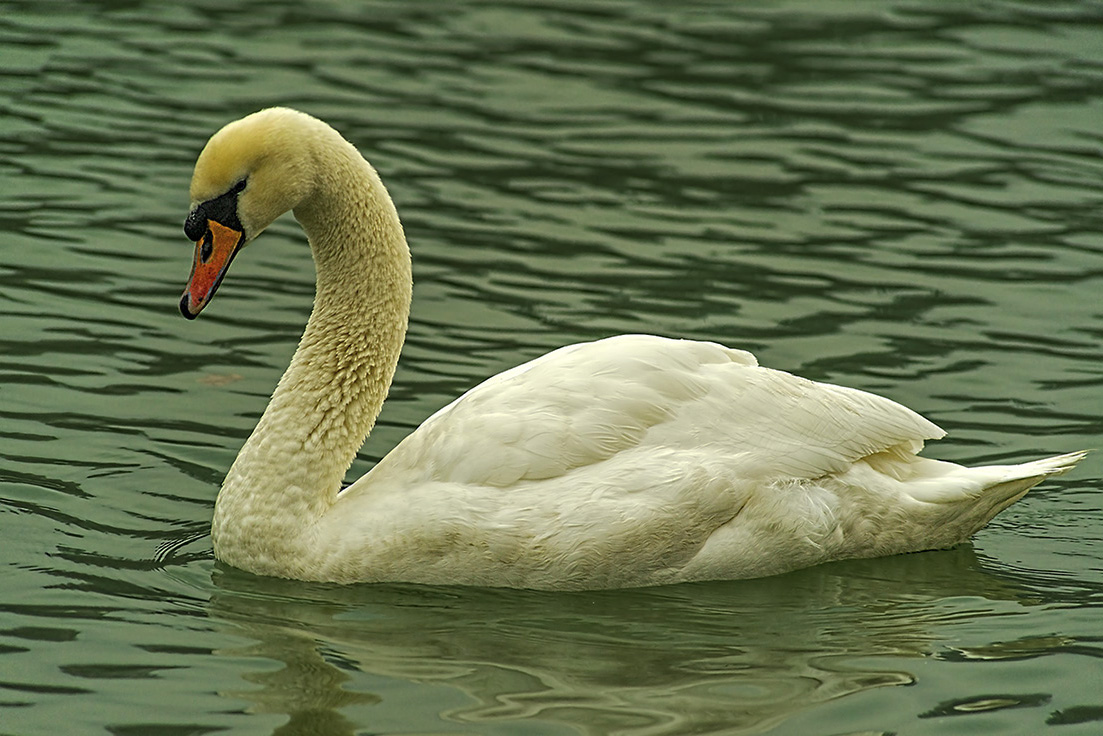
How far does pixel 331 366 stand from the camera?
7.86 m

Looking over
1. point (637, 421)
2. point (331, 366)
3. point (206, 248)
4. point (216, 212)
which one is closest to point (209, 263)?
point (206, 248)

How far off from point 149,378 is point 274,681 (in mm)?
3539

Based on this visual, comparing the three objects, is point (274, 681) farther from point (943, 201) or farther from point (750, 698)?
point (943, 201)

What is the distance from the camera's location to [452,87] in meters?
15.0

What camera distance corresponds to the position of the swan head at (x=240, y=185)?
7.38m

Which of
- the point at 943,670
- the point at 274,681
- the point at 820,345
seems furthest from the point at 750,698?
the point at 820,345

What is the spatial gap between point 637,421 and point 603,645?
1.01 metres

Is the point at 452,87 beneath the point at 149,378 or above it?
above

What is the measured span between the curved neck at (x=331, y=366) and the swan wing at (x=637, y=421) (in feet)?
0.91

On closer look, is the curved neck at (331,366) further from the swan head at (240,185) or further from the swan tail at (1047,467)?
the swan tail at (1047,467)

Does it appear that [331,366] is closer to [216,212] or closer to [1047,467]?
[216,212]

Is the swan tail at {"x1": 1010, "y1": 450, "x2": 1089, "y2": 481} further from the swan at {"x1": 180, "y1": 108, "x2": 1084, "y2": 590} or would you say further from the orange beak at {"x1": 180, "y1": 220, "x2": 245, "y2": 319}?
the orange beak at {"x1": 180, "y1": 220, "x2": 245, "y2": 319}

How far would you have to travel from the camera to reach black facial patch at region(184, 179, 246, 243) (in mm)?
7463

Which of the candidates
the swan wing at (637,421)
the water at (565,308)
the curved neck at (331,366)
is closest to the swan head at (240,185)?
the curved neck at (331,366)
